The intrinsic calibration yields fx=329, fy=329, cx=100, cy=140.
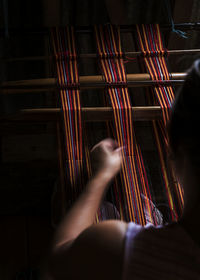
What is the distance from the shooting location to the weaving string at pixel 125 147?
4.01 ft

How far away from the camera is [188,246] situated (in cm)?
60

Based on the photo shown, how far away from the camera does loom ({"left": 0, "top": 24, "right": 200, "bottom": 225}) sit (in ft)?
4.12

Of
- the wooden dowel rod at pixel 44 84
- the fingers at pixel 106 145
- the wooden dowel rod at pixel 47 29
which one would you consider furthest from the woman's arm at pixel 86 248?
the wooden dowel rod at pixel 47 29

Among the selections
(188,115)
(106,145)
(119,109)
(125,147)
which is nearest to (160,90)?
(119,109)

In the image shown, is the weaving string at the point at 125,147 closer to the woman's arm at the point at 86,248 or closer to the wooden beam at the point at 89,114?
the wooden beam at the point at 89,114

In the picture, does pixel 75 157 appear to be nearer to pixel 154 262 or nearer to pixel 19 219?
pixel 154 262

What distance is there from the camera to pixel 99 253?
2.02 ft

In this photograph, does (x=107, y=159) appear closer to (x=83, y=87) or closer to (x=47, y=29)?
(x=83, y=87)

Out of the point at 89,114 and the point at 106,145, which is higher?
the point at 89,114

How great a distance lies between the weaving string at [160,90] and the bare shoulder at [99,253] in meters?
0.68

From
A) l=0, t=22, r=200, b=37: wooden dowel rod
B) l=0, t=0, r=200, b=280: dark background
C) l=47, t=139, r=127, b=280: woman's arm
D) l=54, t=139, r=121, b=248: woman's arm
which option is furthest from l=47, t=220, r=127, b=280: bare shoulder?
l=0, t=22, r=200, b=37: wooden dowel rod

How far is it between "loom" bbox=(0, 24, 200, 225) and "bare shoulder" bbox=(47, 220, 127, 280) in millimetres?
550

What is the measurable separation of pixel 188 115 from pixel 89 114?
2.76 feet

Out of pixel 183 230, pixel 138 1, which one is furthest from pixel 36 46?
pixel 183 230
